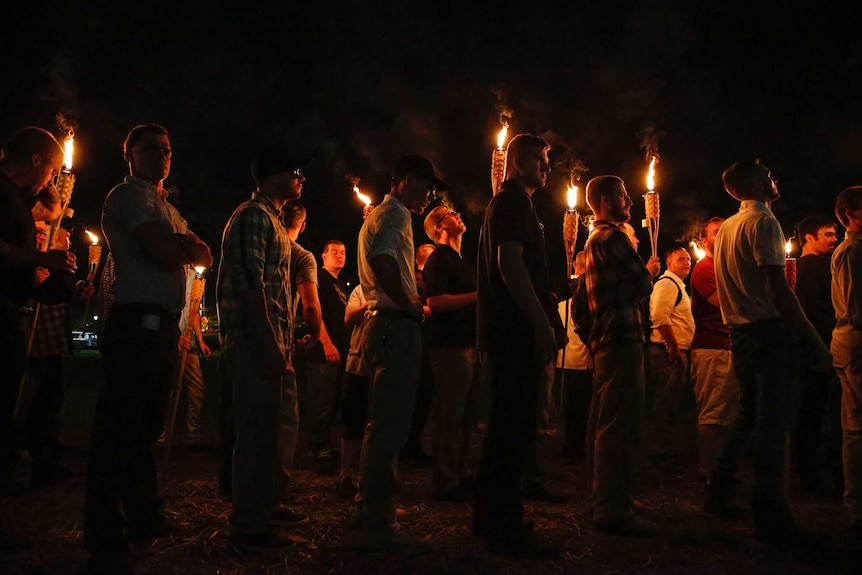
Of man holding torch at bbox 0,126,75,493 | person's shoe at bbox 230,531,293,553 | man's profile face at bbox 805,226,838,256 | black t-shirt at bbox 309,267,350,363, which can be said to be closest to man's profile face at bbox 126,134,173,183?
man holding torch at bbox 0,126,75,493

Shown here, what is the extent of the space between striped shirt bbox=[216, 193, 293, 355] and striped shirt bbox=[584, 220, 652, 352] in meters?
2.06

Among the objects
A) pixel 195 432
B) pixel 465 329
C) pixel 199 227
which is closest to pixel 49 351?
pixel 195 432

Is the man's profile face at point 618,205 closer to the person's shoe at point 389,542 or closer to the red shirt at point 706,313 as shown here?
the red shirt at point 706,313

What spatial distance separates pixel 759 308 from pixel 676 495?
1.88 m

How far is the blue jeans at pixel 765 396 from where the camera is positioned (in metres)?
4.43

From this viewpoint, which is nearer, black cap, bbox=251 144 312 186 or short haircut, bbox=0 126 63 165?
short haircut, bbox=0 126 63 165

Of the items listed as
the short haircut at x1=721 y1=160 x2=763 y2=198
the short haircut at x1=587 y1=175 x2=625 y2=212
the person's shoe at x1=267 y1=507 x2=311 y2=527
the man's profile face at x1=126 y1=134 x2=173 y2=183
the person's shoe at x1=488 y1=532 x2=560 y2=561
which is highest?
the short haircut at x1=721 y1=160 x2=763 y2=198

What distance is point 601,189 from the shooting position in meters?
4.96

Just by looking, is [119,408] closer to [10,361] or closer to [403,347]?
[10,361]

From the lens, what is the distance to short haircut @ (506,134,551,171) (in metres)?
4.48

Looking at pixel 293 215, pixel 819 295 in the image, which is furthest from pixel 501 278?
pixel 819 295

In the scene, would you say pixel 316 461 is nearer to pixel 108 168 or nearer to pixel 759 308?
pixel 759 308

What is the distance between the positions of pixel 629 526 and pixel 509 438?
3.52 ft

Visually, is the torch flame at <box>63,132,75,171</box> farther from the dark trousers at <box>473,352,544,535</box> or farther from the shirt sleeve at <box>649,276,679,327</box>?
the shirt sleeve at <box>649,276,679,327</box>
